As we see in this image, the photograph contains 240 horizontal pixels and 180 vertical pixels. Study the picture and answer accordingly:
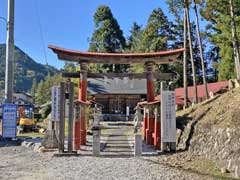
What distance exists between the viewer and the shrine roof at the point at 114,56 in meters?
13.6

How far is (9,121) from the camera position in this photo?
47.5 ft

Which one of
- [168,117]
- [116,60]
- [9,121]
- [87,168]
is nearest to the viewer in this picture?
[87,168]

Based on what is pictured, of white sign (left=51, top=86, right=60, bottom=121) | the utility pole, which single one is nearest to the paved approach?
white sign (left=51, top=86, right=60, bottom=121)

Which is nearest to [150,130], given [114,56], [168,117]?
[168,117]

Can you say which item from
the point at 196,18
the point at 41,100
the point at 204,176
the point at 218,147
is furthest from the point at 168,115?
the point at 41,100

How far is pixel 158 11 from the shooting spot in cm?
4591

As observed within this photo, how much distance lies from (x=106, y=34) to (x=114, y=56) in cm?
4114

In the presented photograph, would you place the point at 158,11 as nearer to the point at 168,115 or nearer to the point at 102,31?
the point at 102,31

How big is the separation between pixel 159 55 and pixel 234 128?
20.5ft

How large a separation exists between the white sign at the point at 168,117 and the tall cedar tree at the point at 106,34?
42.3m

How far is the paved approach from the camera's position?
286 inches

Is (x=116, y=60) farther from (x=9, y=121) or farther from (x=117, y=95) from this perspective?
(x=117, y=95)

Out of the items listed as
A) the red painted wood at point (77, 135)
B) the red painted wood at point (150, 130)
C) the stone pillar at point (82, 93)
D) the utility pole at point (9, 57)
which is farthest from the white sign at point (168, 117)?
the utility pole at point (9, 57)

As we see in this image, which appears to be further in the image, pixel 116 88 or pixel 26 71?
pixel 26 71
